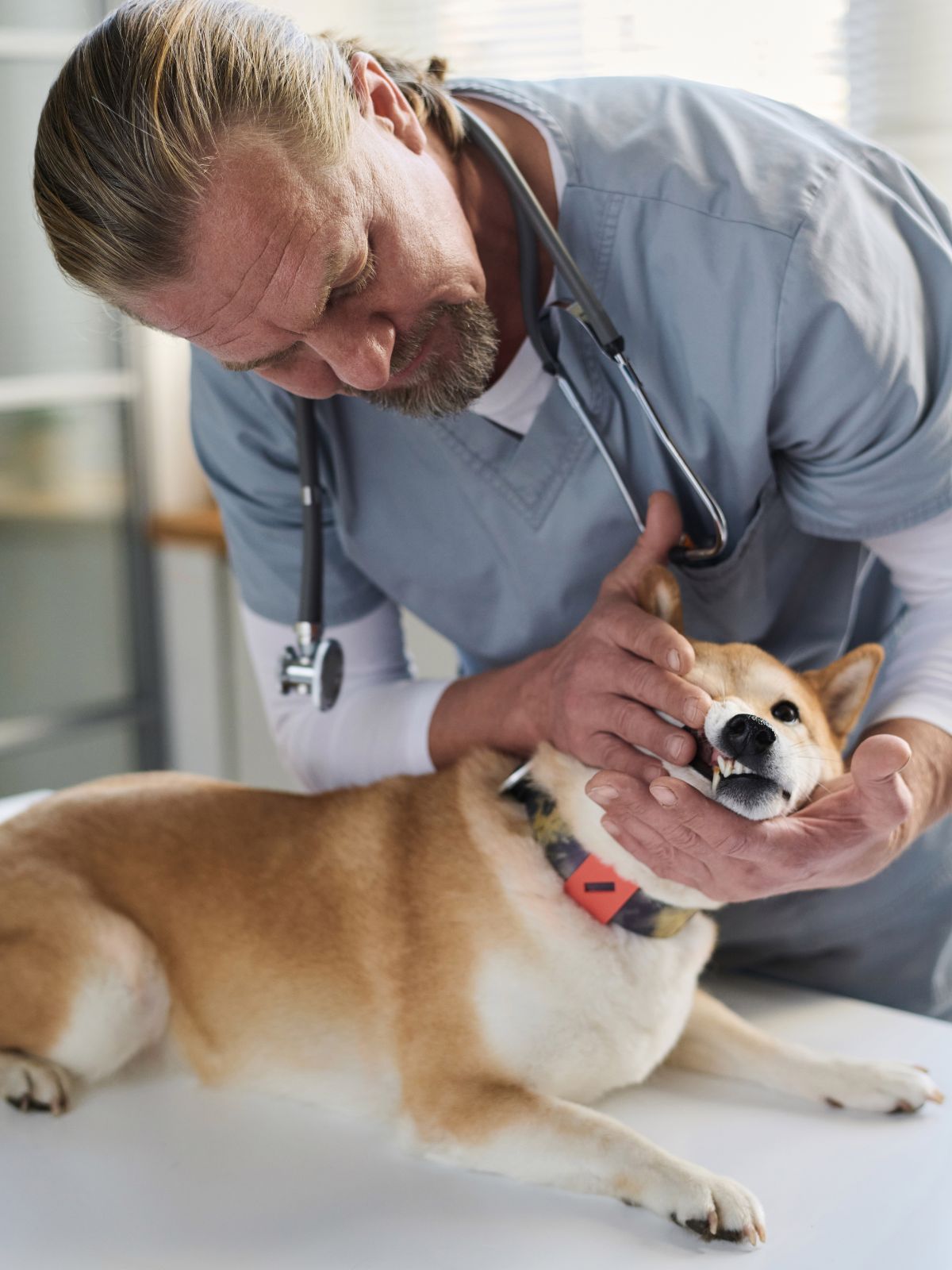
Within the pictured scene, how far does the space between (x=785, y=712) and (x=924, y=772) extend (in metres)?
0.13

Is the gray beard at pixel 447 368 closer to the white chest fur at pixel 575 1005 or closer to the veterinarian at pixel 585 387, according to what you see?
the veterinarian at pixel 585 387

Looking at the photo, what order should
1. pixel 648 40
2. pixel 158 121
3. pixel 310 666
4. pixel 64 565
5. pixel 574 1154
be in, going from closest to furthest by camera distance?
1. pixel 158 121
2. pixel 574 1154
3. pixel 310 666
4. pixel 648 40
5. pixel 64 565

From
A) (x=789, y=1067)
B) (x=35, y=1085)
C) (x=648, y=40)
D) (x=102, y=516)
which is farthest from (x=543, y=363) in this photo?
(x=102, y=516)

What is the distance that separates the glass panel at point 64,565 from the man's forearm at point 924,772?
2389mm

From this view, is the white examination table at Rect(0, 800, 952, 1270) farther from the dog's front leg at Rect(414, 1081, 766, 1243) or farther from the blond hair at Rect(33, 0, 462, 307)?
the blond hair at Rect(33, 0, 462, 307)

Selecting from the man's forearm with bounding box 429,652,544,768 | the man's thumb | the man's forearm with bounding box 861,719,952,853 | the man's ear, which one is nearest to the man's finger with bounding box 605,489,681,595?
the man's thumb

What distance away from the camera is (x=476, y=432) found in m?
1.14

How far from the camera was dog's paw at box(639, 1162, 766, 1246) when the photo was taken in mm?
842

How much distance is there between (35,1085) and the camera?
1062 mm

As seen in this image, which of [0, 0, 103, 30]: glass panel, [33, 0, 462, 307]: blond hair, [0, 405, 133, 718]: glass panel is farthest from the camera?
[0, 405, 133, 718]: glass panel

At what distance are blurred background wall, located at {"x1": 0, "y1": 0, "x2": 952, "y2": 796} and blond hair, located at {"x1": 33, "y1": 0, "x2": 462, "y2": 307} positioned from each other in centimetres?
160

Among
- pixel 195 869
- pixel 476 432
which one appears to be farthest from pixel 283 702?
pixel 476 432

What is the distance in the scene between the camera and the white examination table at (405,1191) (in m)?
0.84

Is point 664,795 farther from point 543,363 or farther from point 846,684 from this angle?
point 543,363
